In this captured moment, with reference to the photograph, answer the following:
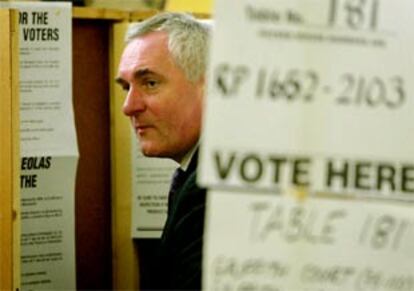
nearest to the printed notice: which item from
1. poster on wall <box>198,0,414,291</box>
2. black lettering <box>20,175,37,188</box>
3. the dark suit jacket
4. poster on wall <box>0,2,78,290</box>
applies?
poster on wall <box>0,2,78,290</box>

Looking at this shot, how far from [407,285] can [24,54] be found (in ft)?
5.93

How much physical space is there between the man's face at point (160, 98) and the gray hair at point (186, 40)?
0.02m

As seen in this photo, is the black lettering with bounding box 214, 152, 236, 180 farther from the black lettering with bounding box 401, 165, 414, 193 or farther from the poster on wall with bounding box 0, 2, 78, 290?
the poster on wall with bounding box 0, 2, 78, 290

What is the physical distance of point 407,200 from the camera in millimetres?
1303

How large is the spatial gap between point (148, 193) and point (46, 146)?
407mm

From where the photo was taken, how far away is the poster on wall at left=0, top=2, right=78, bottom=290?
278cm

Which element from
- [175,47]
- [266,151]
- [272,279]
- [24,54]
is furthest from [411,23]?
[24,54]

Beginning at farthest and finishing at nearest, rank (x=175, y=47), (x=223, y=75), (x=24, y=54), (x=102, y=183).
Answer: (x=102, y=183), (x=24, y=54), (x=175, y=47), (x=223, y=75)

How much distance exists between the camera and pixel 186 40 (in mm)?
2232

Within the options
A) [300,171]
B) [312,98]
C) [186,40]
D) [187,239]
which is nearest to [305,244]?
[300,171]

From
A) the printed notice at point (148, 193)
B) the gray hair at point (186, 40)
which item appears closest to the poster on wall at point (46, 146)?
the printed notice at point (148, 193)

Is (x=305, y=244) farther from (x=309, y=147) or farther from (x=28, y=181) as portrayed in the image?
(x=28, y=181)

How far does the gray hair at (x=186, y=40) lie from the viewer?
2.22 meters

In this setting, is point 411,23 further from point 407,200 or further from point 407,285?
point 407,285
